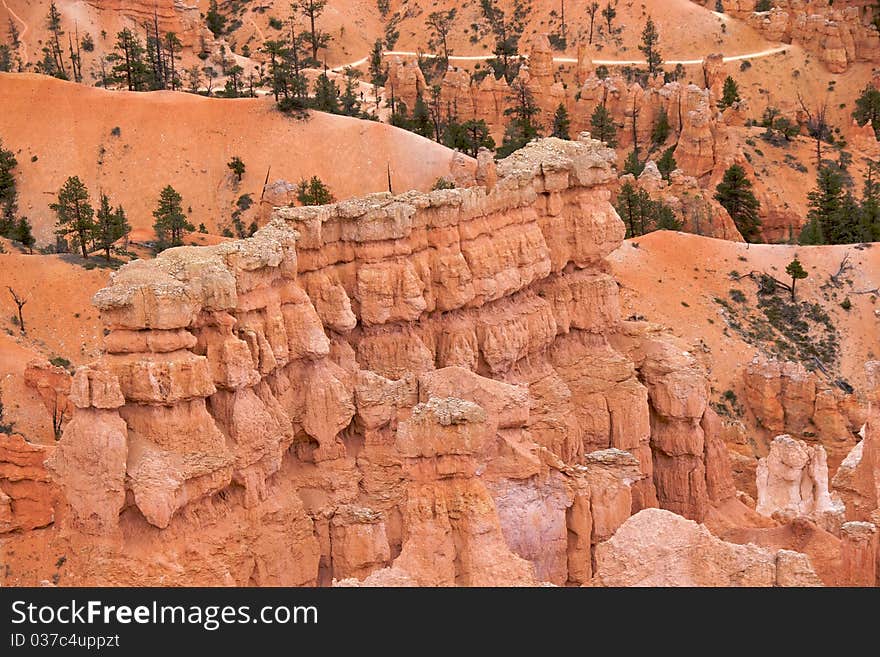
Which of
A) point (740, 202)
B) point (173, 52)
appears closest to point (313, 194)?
point (740, 202)

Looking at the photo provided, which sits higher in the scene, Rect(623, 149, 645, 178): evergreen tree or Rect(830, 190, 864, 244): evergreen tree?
Rect(623, 149, 645, 178): evergreen tree

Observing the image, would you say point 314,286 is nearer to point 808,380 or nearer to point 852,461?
point 852,461

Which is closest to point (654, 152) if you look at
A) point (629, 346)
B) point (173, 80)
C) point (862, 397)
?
point (173, 80)

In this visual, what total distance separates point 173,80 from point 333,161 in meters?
20.2

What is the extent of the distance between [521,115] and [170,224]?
56428mm

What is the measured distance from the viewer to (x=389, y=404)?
47.3m

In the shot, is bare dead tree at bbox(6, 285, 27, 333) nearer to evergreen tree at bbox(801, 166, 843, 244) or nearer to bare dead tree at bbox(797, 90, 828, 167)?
evergreen tree at bbox(801, 166, 843, 244)

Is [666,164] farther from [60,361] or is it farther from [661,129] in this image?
[60,361]

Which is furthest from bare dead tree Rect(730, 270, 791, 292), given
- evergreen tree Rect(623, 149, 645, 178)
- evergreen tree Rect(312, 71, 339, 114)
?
evergreen tree Rect(312, 71, 339, 114)

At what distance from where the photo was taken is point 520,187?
57.4m

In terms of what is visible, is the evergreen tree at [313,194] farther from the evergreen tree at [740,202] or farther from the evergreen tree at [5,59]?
the evergreen tree at [5,59]

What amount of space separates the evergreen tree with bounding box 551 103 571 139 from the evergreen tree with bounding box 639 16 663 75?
68.7ft

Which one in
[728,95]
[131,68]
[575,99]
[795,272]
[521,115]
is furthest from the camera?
[728,95]

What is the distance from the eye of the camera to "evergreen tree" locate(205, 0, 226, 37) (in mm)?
161125
